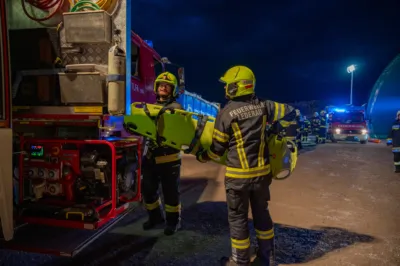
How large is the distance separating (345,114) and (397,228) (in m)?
16.5

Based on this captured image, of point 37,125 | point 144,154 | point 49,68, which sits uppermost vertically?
point 49,68

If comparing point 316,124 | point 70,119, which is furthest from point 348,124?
point 70,119

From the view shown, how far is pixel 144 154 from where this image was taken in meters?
4.09

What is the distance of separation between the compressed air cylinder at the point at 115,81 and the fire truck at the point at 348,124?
60.0 ft

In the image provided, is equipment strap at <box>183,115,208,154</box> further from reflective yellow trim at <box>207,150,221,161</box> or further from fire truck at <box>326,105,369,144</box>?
fire truck at <box>326,105,369,144</box>

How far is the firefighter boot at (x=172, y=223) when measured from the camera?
151 inches

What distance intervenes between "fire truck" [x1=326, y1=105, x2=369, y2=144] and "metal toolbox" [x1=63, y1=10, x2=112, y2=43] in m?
18.4

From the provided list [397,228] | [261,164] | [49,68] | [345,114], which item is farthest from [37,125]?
[345,114]

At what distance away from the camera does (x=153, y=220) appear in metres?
4.09

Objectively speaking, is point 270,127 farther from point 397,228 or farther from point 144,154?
point 397,228

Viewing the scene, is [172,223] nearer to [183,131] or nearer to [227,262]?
[227,262]

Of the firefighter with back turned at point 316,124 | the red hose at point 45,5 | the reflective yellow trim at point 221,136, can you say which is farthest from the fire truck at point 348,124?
the red hose at point 45,5

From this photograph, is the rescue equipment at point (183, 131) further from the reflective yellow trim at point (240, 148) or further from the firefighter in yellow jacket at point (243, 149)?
the reflective yellow trim at point (240, 148)

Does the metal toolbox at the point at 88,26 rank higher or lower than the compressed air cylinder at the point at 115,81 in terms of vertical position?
higher
